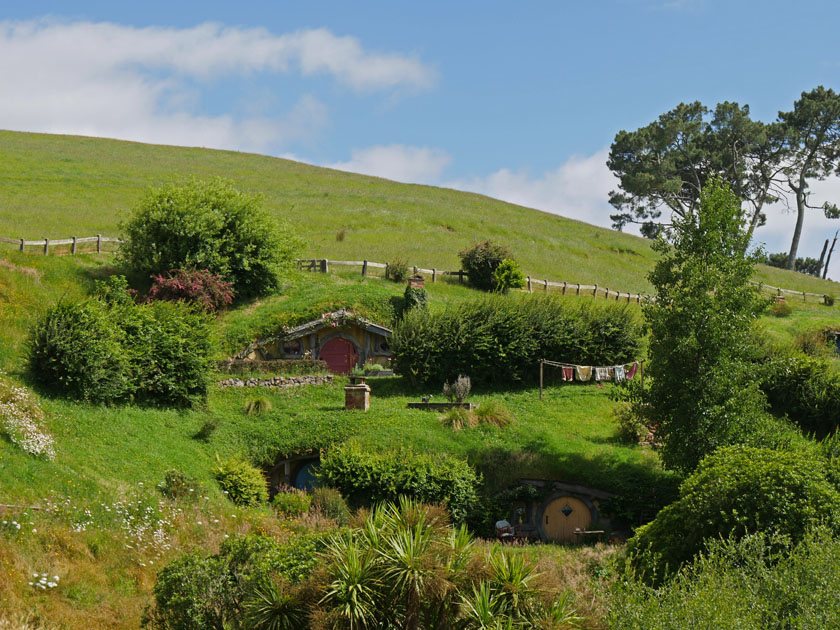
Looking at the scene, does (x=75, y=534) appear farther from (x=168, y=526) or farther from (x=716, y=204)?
(x=716, y=204)

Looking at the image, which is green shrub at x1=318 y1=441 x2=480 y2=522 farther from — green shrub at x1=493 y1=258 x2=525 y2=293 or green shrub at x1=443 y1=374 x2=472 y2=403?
green shrub at x1=493 y1=258 x2=525 y2=293

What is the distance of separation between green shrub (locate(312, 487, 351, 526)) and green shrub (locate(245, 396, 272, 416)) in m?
6.48

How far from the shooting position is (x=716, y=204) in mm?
27250

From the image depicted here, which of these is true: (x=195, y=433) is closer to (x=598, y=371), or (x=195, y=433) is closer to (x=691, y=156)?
(x=598, y=371)

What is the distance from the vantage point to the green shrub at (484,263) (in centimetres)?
4559

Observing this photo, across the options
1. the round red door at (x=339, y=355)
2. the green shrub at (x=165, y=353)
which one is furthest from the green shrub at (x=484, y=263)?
the green shrub at (x=165, y=353)

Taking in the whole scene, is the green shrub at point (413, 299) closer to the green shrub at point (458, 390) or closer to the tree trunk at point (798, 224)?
the green shrub at point (458, 390)

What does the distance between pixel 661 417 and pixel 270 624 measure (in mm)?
17388

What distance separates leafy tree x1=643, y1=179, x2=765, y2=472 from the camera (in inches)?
1020

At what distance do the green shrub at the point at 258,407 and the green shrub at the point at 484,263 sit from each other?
1871 centimetres

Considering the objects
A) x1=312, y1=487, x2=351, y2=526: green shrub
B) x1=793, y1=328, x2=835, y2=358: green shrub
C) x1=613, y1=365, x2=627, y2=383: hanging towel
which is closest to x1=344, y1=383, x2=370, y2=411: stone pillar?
x1=312, y1=487, x2=351, y2=526: green shrub

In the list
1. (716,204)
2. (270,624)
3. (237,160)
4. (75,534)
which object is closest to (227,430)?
(75,534)

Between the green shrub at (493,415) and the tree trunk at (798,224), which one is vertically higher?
the tree trunk at (798,224)

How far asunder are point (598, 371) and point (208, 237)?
1935cm
